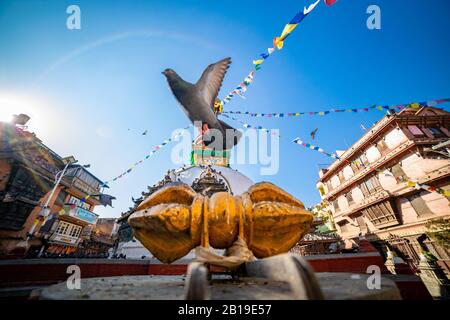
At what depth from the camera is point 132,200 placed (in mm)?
11859

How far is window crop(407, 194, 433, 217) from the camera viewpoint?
1560cm

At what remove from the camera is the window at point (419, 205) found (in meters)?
15.6

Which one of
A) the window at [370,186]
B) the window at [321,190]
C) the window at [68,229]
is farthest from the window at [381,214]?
the window at [68,229]

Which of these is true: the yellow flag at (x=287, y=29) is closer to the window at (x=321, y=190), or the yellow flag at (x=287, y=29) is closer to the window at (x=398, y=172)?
the window at (x=398, y=172)

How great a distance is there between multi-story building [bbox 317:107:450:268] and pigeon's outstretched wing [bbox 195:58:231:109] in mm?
11884

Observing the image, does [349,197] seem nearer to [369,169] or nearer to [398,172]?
[369,169]

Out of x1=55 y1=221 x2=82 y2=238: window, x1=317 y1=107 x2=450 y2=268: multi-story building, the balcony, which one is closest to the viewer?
x1=317 y1=107 x2=450 y2=268: multi-story building

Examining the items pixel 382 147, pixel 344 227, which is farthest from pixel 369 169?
pixel 344 227

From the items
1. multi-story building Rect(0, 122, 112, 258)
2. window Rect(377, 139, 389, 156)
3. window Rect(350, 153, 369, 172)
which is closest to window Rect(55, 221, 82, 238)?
multi-story building Rect(0, 122, 112, 258)

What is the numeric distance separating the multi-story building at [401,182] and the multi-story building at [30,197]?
2519cm

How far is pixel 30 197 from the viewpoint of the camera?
1644 cm

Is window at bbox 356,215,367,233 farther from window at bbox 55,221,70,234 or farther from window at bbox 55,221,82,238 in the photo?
window at bbox 55,221,70,234

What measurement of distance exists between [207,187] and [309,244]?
6.74 meters
